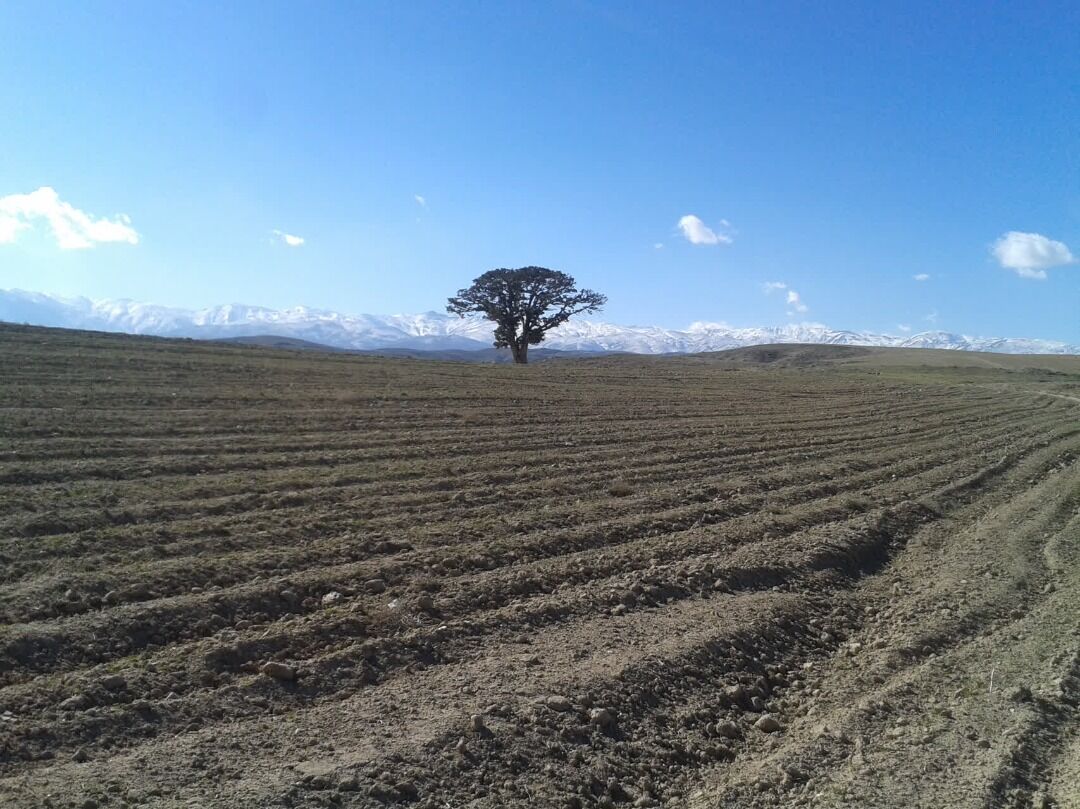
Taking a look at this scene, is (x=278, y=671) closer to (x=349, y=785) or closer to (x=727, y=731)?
(x=349, y=785)

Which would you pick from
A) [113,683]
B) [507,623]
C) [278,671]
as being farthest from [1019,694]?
[113,683]

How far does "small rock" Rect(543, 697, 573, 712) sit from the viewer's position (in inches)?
184

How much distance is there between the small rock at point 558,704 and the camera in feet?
15.4

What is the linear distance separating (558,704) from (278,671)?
1946 mm

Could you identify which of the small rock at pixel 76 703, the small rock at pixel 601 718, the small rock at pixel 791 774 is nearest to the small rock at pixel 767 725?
the small rock at pixel 791 774

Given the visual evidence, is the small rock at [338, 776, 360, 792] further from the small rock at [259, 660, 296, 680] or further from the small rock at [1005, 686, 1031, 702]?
the small rock at [1005, 686, 1031, 702]

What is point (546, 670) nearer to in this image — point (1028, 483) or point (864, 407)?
point (1028, 483)

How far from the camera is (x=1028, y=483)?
12789mm

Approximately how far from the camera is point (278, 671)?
4.79 meters

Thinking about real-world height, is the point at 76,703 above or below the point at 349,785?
above

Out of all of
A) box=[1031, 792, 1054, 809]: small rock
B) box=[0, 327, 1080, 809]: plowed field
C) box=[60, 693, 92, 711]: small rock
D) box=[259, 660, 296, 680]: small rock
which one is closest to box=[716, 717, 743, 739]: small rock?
box=[0, 327, 1080, 809]: plowed field

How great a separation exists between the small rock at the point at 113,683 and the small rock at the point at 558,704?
2752 millimetres

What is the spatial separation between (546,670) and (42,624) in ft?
12.1

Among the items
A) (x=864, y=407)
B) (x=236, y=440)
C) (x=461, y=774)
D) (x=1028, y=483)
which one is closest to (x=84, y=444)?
(x=236, y=440)
